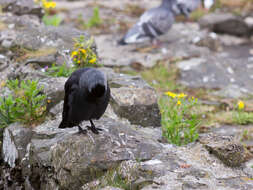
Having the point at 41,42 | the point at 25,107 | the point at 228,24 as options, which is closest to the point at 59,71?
the point at 25,107

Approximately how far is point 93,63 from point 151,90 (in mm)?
856

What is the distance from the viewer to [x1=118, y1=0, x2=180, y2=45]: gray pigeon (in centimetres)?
767

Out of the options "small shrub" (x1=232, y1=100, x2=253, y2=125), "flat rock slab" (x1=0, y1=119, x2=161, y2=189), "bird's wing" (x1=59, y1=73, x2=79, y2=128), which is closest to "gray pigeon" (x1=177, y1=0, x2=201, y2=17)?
"small shrub" (x1=232, y1=100, x2=253, y2=125)

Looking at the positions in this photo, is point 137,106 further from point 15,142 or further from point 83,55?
point 15,142

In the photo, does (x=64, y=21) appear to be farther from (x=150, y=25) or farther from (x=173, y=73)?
(x=173, y=73)

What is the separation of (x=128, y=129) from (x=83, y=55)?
4.51 feet

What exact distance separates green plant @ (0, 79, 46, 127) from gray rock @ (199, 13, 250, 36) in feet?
18.7

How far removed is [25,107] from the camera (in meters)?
3.92

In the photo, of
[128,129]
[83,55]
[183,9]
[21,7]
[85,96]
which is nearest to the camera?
[85,96]

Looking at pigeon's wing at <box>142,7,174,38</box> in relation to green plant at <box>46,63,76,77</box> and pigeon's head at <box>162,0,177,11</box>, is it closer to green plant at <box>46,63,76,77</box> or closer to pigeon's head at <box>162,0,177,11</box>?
pigeon's head at <box>162,0,177,11</box>

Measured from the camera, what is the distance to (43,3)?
299 inches

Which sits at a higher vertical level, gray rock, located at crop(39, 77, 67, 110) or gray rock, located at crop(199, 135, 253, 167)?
gray rock, located at crop(39, 77, 67, 110)

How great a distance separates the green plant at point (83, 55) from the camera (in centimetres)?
466

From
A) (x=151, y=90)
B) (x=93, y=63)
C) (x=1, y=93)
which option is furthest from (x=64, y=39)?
(x=151, y=90)
